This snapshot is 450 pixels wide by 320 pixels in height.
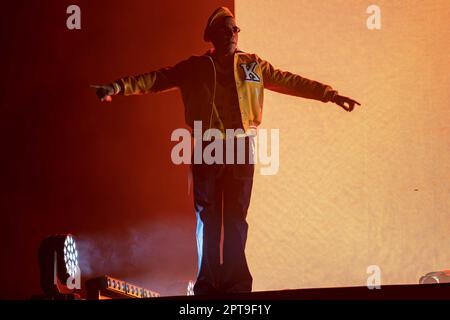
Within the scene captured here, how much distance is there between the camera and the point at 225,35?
291 centimetres

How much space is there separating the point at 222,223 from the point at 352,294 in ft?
2.18

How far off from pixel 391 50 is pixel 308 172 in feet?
2.70

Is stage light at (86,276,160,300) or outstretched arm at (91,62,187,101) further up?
outstretched arm at (91,62,187,101)

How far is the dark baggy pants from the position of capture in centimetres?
277

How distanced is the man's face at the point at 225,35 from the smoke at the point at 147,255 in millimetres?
913

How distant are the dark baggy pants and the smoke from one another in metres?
0.35

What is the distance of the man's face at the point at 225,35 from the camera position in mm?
2904

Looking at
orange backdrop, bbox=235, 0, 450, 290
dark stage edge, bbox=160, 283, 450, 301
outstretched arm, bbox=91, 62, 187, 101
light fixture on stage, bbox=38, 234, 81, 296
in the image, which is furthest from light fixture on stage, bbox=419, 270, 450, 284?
light fixture on stage, bbox=38, 234, 81, 296

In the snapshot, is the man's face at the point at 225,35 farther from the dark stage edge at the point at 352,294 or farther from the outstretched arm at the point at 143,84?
the dark stage edge at the point at 352,294

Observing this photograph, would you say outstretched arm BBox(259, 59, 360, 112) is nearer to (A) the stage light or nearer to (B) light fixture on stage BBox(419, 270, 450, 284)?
(B) light fixture on stage BBox(419, 270, 450, 284)

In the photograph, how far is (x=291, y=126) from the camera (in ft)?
10.5

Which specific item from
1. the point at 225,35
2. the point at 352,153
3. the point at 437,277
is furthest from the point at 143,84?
the point at 437,277

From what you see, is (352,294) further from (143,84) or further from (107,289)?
(143,84)
